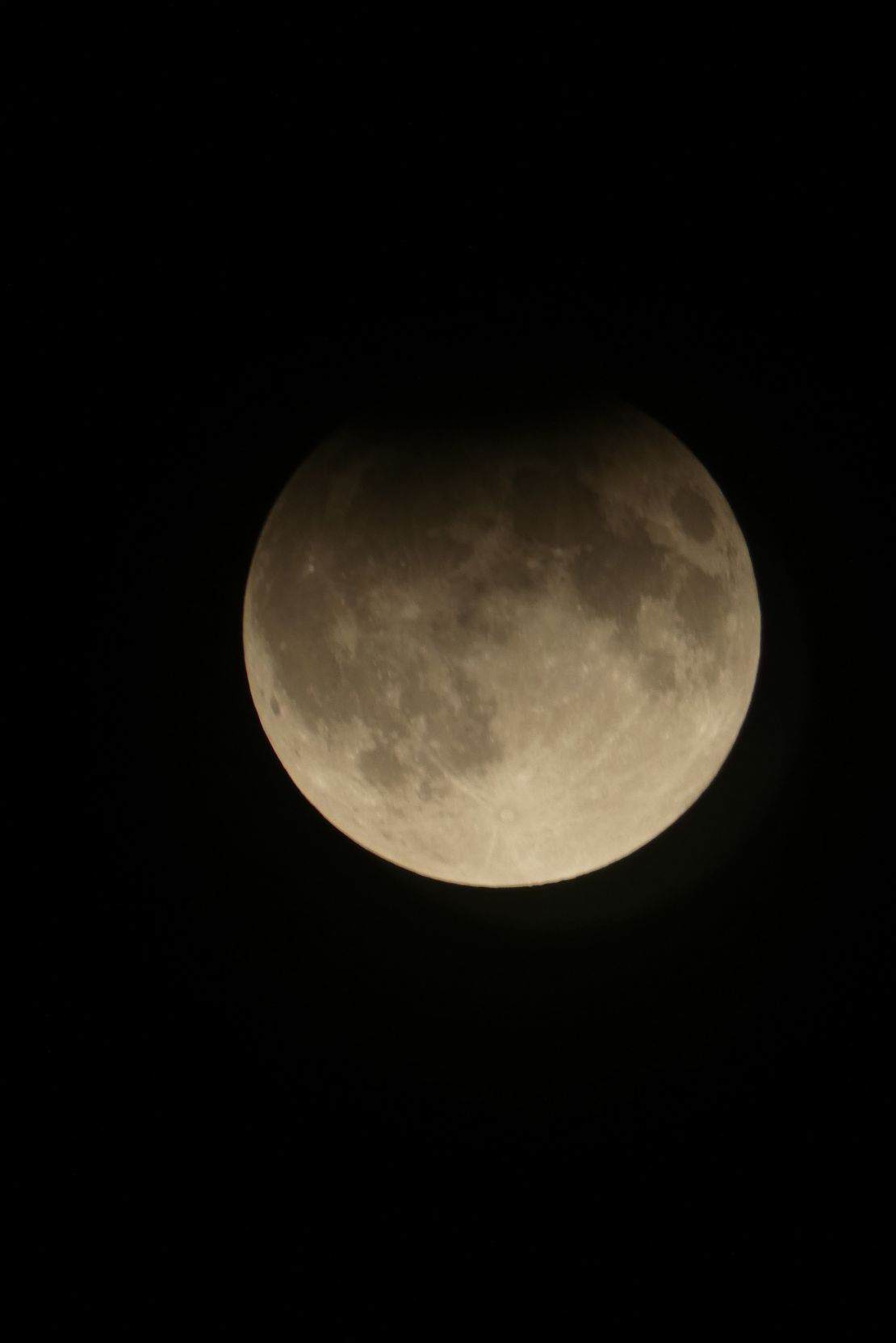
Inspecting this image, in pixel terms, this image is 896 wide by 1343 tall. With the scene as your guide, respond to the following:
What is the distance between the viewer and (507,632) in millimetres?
2078

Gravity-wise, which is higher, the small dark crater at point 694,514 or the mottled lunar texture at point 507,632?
the small dark crater at point 694,514

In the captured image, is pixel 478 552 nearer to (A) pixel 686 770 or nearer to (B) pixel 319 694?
(B) pixel 319 694

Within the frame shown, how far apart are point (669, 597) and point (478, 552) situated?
1.67ft

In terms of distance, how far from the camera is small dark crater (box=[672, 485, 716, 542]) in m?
2.29

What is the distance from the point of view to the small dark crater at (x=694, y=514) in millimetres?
2293

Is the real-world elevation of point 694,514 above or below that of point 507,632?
above

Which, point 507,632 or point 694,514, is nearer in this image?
point 507,632

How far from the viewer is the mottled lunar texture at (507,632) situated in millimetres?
2102

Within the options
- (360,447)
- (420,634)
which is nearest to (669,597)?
(420,634)

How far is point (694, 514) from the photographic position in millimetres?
2332

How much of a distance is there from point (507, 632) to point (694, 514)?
2.21 ft

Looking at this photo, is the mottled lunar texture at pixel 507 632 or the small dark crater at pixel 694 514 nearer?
the mottled lunar texture at pixel 507 632

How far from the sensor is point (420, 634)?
213 cm

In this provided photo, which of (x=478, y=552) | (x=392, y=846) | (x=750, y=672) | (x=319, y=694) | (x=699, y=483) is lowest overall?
(x=392, y=846)
